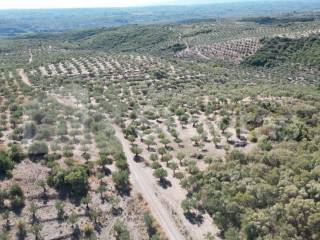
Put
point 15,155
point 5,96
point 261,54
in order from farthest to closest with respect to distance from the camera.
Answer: point 261,54, point 5,96, point 15,155

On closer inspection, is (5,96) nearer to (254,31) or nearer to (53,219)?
(53,219)

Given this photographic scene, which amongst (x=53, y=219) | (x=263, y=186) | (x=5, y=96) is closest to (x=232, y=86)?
(x=5, y=96)

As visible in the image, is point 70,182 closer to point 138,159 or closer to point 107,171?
point 107,171

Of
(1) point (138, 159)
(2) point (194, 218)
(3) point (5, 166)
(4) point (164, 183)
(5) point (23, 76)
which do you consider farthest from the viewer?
A: (5) point (23, 76)

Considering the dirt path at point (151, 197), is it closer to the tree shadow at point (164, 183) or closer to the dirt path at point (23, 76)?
the tree shadow at point (164, 183)

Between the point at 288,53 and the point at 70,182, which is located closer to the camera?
the point at 70,182

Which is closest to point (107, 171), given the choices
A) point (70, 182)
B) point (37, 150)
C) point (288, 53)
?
point (70, 182)

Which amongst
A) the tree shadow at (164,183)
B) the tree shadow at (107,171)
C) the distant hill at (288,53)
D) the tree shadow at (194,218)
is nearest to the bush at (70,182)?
the tree shadow at (107,171)
